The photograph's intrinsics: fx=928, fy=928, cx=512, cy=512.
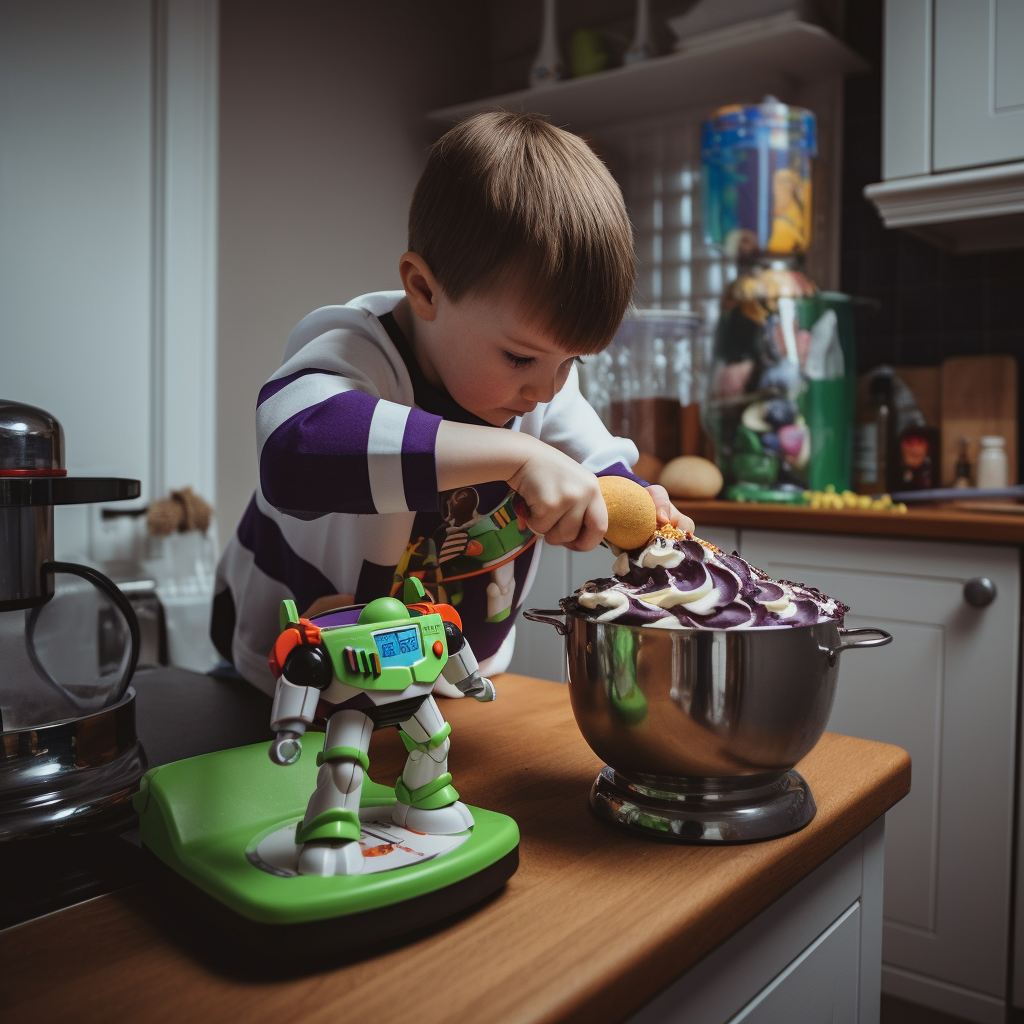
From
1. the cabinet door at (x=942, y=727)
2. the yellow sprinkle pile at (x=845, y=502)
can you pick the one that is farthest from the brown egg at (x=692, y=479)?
the cabinet door at (x=942, y=727)

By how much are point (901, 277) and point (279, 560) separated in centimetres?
153

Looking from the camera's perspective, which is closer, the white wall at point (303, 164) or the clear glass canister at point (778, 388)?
the clear glass canister at point (778, 388)

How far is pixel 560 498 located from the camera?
543mm

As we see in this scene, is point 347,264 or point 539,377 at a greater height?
point 347,264

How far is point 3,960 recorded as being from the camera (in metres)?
0.38

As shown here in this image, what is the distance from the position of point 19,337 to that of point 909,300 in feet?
5.60

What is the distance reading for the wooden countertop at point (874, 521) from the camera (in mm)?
1318

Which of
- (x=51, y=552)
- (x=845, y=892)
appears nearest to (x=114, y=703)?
(x=51, y=552)

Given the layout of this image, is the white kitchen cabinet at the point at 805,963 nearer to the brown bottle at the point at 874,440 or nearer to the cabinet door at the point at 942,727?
the cabinet door at the point at 942,727

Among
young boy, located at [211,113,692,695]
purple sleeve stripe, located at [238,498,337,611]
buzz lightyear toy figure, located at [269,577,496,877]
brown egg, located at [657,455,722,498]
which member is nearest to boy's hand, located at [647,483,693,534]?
young boy, located at [211,113,692,695]

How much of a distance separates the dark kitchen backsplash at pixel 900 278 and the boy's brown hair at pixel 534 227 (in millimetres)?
1432

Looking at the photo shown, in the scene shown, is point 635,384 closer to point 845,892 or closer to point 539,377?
point 539,377

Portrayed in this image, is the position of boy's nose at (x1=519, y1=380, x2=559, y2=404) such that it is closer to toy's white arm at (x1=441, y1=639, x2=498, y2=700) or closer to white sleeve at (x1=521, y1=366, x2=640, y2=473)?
white sleeve at (x1=521, y1=366, x2=640, y2=473)

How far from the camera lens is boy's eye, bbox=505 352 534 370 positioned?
66cm
